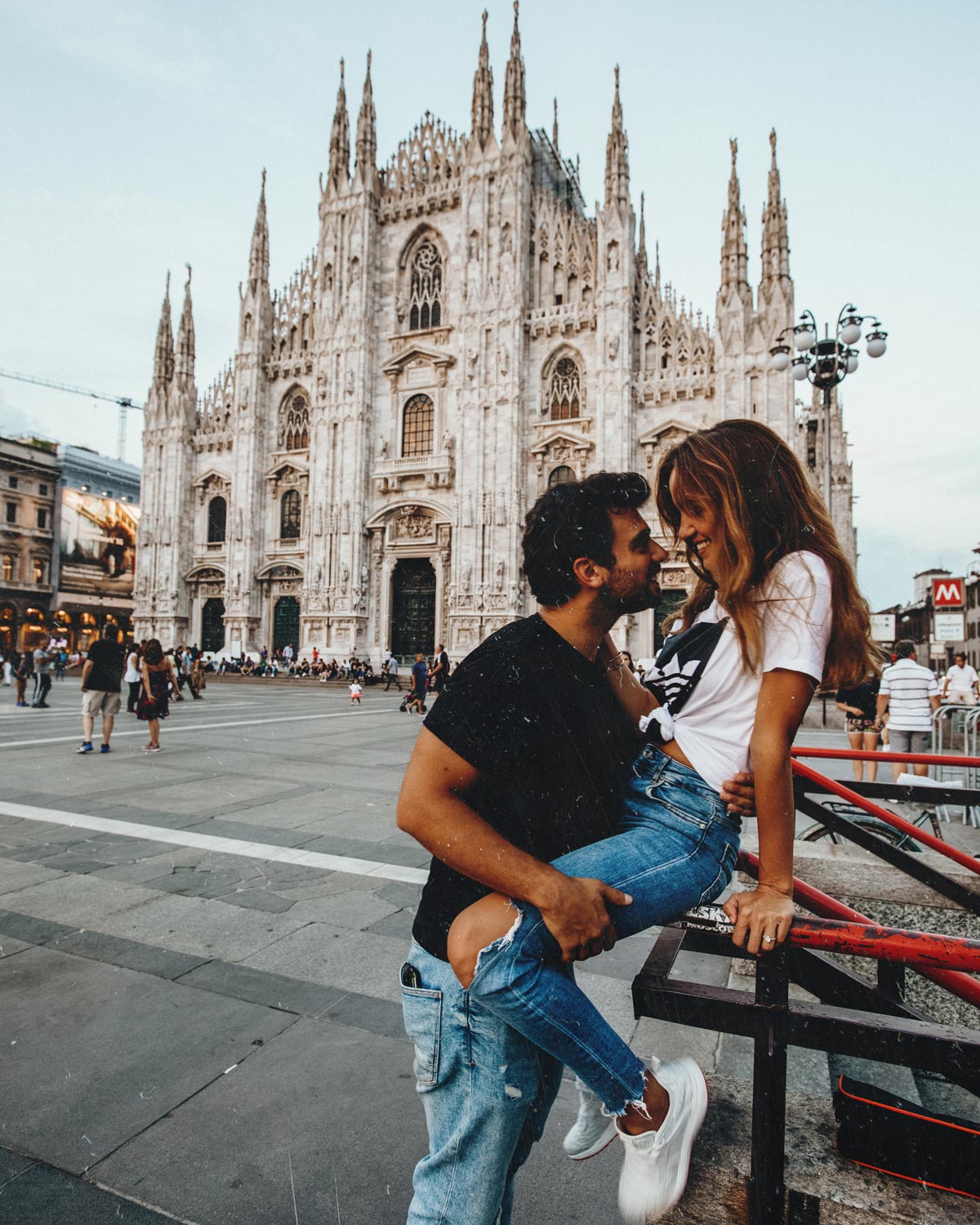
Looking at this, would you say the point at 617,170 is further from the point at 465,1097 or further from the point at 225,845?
the point at 465,1097

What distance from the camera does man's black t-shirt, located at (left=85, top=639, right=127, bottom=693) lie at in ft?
29.9

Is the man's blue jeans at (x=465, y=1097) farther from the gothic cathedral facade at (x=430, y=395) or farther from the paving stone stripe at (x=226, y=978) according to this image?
the gothic cathedral facade at (x=430, y=395)

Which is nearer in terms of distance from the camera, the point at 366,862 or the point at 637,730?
the point at 637,730

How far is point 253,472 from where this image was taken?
102ft

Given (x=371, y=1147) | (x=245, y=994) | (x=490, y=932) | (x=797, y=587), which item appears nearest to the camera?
(x=490, y=932)

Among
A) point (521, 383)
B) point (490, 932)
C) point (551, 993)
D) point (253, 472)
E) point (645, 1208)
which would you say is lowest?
point (645, 1208)

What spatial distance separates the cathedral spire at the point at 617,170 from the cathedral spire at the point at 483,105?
16.2 ft

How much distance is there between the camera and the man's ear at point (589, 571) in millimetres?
1450

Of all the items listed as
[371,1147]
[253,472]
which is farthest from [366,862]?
[253,472]

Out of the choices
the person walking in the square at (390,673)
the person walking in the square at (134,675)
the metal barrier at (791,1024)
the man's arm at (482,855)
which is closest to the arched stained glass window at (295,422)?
the person walking in the square at (390,673)

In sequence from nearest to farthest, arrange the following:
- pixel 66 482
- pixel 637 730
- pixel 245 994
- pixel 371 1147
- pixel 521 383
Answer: pixel 637 730
pixel 371 1147
pixel 245 994
pixel 521 383
pixel 66 482

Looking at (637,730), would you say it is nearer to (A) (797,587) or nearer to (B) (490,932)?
(A) (797,587)

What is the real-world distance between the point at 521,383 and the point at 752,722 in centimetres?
2676

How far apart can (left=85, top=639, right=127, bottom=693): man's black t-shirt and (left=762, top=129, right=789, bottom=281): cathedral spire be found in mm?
23741
